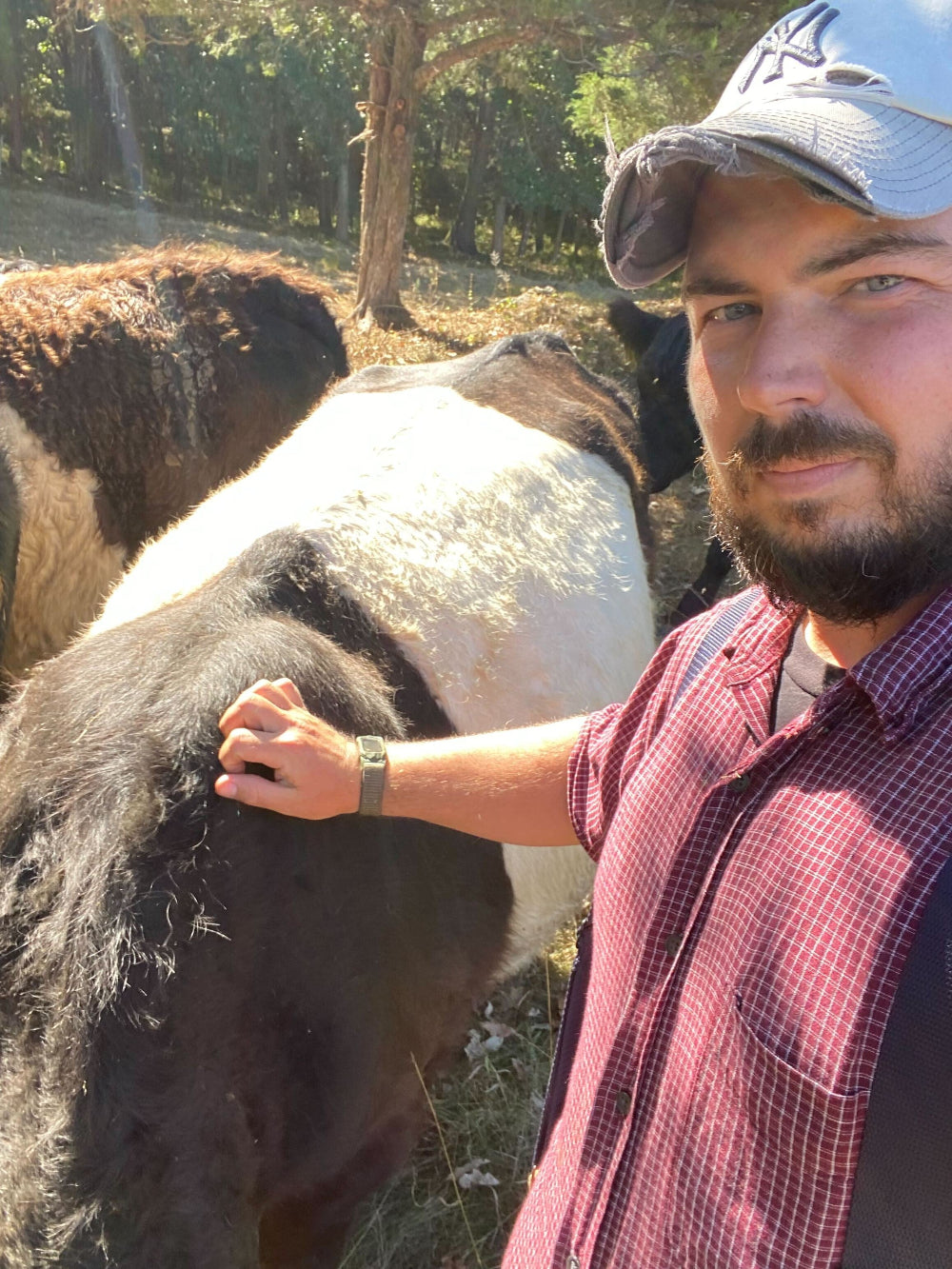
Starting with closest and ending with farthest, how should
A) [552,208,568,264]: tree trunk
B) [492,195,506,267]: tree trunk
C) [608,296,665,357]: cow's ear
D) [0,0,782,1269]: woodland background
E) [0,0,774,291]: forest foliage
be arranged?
[0,0,782,1269]: woodland background → [608,296,665,357]: cow's ear → [0,0,774,291]: forest foliage → [492,195,506,267]: tree trunk → [552,208,568,264]: tree trunk

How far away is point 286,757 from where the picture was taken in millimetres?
1792

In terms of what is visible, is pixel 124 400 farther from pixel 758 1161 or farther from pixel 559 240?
pixel 559 240

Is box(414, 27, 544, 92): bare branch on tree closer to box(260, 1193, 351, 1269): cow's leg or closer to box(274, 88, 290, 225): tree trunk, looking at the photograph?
box(260, 1193, 351, 1269): cow's leg

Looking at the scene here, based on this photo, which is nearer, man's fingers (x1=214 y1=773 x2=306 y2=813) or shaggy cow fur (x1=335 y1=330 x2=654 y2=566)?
man's fingers (x1=214 y1=773 x2=306 y2=813)

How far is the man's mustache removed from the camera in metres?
1.29

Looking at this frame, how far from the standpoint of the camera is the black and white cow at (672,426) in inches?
271

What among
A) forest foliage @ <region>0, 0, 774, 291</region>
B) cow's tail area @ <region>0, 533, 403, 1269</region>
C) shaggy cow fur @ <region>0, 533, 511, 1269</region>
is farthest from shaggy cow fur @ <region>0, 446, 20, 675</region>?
forest foliage @ <region>0, 0, 774, 291</region>

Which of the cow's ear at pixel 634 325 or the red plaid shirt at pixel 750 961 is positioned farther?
the cow's ear at pixel 634 325

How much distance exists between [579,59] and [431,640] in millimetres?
9409

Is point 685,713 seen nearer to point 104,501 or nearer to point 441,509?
point 441,509

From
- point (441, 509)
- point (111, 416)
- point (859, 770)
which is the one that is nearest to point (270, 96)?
point (111, 416)

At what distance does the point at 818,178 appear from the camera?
1253 mm

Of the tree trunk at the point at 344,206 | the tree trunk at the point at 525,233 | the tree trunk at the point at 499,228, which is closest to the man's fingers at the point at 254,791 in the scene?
the tree trunk at the point at 344,206

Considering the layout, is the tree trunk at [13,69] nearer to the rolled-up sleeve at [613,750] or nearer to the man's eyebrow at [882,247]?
the rolled-up sleeve at [613,750]
